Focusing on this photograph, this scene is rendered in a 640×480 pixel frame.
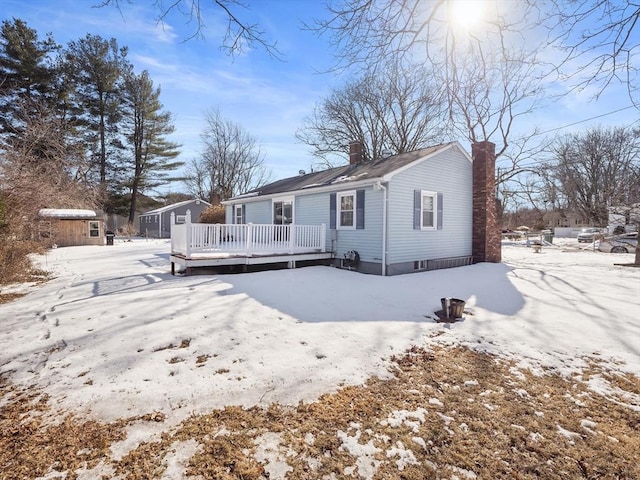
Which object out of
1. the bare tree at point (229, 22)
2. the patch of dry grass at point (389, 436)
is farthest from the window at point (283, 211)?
the patch of dry grass at point (389, 436)

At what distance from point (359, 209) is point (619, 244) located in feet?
57.1

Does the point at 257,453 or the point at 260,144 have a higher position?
the point at 260,144

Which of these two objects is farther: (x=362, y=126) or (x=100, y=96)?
(x=100, y=96)

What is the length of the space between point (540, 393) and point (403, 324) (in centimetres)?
204

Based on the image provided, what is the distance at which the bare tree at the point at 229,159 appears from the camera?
32.3m

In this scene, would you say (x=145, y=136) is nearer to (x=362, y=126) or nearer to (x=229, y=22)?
(x=362, y=126)

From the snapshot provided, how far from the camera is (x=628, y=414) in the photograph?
101 inches

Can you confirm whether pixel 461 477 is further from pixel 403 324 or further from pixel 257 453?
pixel 403 324

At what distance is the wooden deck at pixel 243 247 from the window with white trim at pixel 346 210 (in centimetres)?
67

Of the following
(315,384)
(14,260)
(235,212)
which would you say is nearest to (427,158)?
(315,384)

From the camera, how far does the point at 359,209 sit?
Answer: 991cm

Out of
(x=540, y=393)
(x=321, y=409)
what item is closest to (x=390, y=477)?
(x=321, y=409)

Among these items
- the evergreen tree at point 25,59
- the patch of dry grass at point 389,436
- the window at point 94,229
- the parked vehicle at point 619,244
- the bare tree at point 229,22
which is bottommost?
the patch of dry grass at point 389,436

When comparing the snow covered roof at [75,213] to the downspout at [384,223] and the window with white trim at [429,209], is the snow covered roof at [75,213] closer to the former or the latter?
the downspout at [384,223]
